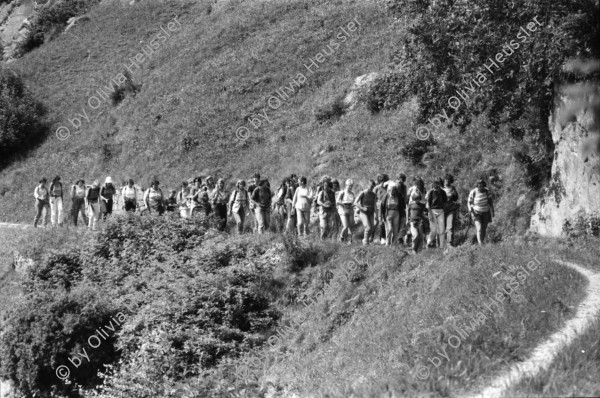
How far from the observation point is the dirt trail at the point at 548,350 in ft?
23.8

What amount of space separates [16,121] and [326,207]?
85.7 ft

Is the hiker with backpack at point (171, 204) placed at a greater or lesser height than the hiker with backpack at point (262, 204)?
greater

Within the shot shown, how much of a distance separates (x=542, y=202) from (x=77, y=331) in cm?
961

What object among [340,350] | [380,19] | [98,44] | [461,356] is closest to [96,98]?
[98,44]

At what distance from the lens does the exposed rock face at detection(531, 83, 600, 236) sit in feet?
43.0

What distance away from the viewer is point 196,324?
524 inches

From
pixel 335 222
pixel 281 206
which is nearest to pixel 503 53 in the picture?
pixel 335 222

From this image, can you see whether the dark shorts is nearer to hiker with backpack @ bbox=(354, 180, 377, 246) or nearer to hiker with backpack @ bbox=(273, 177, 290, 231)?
hiker with backpack @ bbox=(354, 180, 377, 246)

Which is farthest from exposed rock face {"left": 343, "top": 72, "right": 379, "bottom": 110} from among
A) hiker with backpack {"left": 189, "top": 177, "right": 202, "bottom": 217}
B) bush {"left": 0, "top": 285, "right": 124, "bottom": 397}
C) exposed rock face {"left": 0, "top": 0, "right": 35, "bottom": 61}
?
exposed rock face {"left": 0, "top": 0, "right": 35, "bottom": 61}

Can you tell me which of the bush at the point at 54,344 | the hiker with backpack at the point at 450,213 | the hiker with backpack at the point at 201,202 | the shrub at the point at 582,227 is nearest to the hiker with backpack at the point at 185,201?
the hiker with backpack at the point at 201,202

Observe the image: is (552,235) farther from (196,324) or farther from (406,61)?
(196,324)

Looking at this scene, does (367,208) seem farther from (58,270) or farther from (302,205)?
(58,270)

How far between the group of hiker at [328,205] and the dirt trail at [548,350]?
15.8 ft

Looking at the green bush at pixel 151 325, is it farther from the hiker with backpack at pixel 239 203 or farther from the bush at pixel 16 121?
the bush at pixel 16 121
